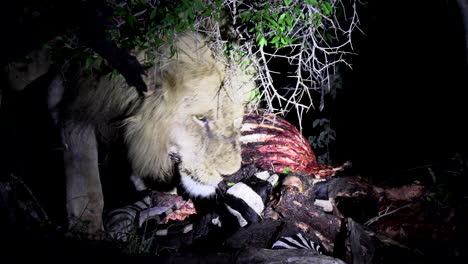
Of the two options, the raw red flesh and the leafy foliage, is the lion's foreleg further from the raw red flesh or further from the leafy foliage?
the raw red flesh

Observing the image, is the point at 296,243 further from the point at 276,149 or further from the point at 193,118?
the point at 276,149

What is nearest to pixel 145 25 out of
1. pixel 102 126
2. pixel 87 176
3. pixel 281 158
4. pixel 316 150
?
pixel 102 126

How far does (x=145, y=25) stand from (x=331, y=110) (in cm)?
321

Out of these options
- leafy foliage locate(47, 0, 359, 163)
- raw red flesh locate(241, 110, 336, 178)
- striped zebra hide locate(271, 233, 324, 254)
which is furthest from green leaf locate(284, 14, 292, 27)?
striped zebra hide locate(271, 233, 324, 254)

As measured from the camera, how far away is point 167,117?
271 centimetres

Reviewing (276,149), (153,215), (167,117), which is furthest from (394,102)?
(153,215)

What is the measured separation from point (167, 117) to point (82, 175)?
74 centimetres

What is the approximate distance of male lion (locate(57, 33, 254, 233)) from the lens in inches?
101

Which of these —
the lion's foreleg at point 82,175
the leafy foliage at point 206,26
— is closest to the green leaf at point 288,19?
the leafy foliage at point 206,26

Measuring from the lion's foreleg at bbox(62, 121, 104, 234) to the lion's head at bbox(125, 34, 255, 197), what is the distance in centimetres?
32

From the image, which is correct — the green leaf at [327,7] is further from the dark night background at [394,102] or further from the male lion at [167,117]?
the dark night background at [394,102]

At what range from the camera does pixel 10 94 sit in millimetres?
2951

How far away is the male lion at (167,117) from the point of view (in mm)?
2566

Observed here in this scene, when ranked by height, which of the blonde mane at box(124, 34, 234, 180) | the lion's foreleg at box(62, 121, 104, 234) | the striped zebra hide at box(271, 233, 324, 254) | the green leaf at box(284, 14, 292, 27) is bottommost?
the striped zebra hide at box(271, 233, 324, 254)
